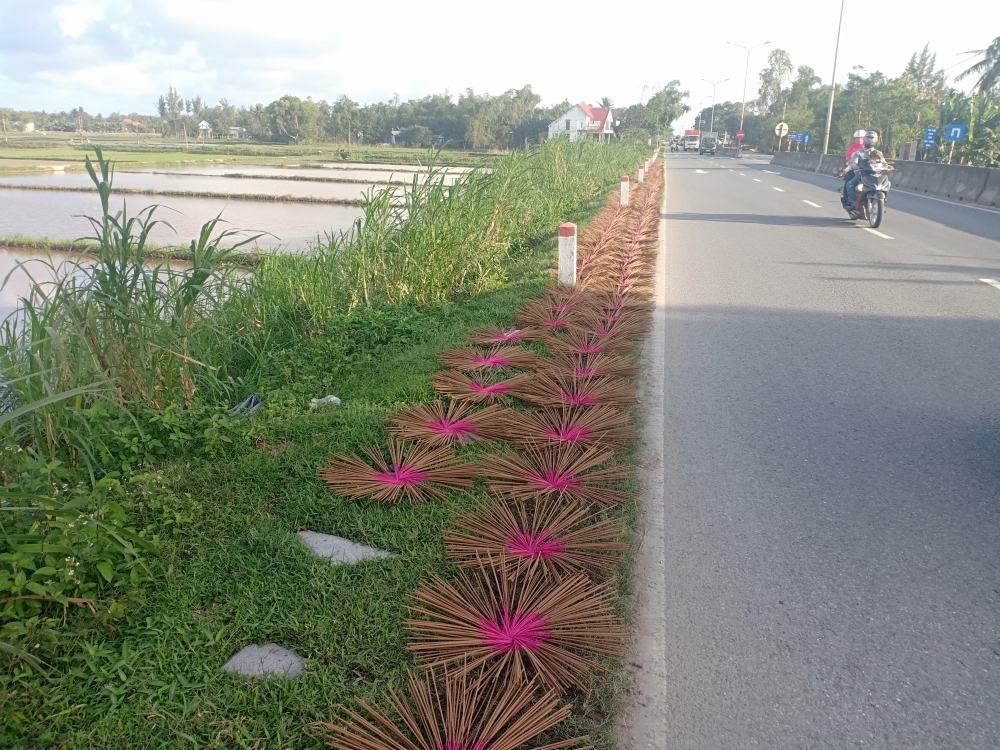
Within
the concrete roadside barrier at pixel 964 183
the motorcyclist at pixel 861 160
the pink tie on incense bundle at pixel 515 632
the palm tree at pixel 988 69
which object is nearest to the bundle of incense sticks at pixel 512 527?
the pink tie on incense bundle at pixel 515 632

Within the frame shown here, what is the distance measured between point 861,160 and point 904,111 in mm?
34050

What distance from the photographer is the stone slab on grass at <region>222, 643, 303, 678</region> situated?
2156 millimetres

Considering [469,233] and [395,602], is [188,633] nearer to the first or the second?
[395,602]

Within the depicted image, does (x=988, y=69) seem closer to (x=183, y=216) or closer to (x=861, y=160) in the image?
(x=861, y=160)

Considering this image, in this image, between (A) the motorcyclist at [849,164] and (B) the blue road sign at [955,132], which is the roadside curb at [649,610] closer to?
(A) the motorcyclist at [849,164]

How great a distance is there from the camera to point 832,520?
304 centimetres

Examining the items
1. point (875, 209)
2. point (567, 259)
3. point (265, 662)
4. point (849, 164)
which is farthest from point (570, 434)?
point (849, 164)

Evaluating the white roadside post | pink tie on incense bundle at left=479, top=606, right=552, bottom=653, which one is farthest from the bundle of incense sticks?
the white roadside post

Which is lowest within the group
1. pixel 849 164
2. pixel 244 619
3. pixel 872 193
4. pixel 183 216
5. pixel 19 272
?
pixel 19 272

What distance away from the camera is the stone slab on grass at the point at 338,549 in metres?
2.71

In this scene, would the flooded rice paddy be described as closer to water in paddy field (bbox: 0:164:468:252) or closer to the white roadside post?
water in paddy field (bbox: 0:164:468:252)

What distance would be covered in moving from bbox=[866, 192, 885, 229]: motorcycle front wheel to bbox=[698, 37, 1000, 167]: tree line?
17621 mm

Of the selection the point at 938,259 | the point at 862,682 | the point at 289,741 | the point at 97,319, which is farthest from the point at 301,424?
the point at 938,259

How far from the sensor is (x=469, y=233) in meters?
7.23
